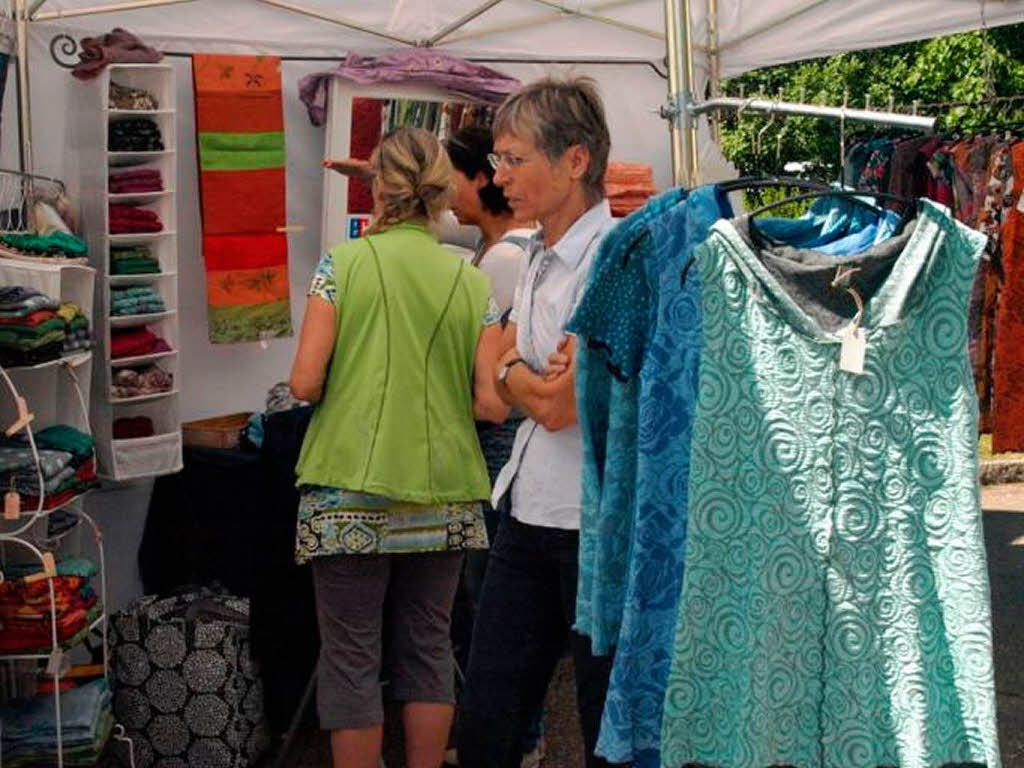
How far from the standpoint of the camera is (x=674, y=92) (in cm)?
318

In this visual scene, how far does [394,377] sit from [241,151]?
87.0 inches

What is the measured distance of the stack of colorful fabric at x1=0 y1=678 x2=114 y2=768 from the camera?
4266 mm

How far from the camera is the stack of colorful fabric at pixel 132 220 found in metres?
5.27

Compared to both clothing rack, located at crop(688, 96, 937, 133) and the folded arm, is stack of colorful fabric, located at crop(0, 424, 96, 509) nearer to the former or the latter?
the folded arm

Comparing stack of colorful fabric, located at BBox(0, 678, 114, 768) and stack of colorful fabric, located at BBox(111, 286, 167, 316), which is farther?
stack of colorful fabric, located at BBox(111, 286, 167, 316)

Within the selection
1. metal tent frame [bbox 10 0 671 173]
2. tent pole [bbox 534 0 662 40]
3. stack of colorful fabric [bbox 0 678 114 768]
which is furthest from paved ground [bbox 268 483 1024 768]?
tent pole [bbox 534 0 662 40]

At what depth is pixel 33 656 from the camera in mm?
4105

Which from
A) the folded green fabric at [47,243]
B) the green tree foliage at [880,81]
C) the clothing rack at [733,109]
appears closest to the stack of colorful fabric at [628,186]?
the folded green fabric at [47,243]

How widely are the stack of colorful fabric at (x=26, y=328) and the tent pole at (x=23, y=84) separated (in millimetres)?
1067

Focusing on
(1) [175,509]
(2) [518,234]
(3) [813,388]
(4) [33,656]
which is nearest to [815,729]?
(3) [813,388]

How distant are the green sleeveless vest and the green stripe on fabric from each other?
2.02m

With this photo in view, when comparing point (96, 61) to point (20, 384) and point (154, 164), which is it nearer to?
point (154, 164)

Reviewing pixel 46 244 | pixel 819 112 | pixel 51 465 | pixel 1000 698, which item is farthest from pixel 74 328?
pixel 1000 698

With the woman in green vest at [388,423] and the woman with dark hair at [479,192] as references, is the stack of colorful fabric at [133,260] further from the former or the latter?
the woman in green vest at [388,423]
